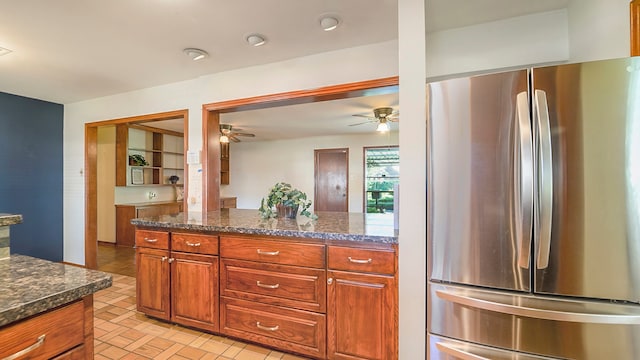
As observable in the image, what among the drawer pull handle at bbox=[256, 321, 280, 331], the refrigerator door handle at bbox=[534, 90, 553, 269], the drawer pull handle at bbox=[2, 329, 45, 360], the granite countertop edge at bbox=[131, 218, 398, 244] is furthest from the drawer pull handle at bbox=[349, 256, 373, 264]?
the drawer pull handle at bbox=[2, 329, 45, 360]

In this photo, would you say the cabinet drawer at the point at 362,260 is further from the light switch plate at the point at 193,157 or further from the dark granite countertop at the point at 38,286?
the light switch plate at the point at 193,157

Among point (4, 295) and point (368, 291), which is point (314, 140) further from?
point (4, 295)

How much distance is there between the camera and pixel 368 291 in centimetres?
169

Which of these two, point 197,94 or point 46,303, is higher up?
point 197,94

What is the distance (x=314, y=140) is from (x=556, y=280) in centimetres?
577

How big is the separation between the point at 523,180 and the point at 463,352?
Result: 0.86m

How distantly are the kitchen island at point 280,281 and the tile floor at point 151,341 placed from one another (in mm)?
84

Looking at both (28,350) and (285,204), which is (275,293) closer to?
(285,204)

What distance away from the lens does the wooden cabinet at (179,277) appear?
2.11 m

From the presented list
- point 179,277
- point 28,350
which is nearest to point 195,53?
point 179,277

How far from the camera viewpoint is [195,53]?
2373mm

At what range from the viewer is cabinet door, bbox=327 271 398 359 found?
5.41ft

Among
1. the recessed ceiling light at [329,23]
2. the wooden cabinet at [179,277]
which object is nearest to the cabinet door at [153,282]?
the wooden cabinet at [179,277]

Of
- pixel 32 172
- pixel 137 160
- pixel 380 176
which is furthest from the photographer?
pixel 380 176
